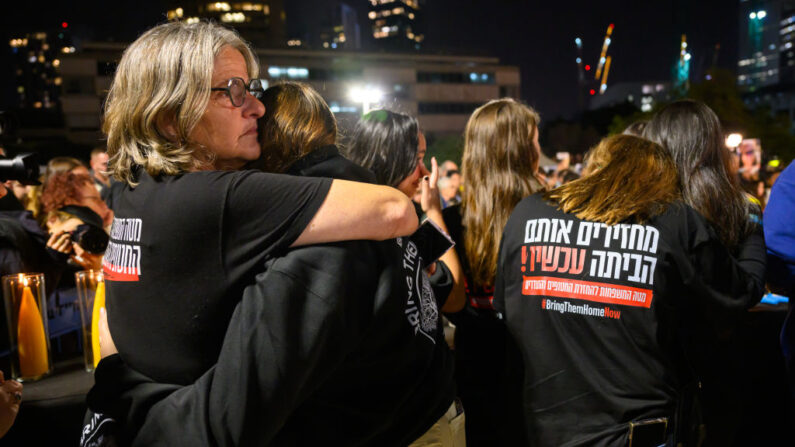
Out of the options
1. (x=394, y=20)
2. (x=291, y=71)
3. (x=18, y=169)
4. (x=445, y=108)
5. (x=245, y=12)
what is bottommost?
(x=18, y=169)

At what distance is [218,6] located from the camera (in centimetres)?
9169

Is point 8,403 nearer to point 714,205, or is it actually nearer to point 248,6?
point 714,205

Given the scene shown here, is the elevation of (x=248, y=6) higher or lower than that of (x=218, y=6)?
higher

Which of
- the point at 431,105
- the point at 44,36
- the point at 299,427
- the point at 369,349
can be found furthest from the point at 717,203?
the point at 44,36

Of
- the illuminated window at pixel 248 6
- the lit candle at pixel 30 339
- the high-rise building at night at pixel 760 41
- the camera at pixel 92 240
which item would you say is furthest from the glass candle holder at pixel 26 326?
the high-rise building at night at pixel 760 41

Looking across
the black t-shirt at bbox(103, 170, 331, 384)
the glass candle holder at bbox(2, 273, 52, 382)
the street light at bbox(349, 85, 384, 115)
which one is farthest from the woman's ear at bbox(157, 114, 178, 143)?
the street light at bbox(349, 85, 384, 115)

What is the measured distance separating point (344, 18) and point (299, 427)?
158 m

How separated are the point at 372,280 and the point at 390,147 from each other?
45.6 inches

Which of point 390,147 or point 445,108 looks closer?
point 390,147

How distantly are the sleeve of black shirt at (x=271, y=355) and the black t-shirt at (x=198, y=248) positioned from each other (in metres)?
0.05

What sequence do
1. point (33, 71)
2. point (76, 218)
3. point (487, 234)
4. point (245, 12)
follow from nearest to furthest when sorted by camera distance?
1. point (487, 234)
2. point (76, 218)
3. point (245, 12)
4. point (33, 71)

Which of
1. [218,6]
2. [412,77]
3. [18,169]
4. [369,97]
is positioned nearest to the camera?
[18,169]

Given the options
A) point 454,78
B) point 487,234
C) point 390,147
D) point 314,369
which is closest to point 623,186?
point 487,234

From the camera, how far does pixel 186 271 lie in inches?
44.7
